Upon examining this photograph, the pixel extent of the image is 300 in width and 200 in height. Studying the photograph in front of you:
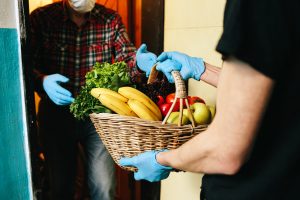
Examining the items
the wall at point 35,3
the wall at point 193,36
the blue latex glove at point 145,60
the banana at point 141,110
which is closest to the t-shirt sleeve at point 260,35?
the banana at point 141,110

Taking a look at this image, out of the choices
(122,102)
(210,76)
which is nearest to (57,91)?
(122,102)

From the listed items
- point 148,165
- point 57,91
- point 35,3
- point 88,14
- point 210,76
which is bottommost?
point 148,165

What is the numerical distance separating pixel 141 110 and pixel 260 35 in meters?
0.55

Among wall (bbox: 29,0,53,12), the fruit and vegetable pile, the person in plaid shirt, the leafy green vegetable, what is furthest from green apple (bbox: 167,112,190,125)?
wall (bbox: 29,0,53,12)

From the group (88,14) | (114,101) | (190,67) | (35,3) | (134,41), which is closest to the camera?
(114,101)

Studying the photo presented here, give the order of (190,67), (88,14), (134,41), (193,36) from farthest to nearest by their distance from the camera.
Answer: (134,41), (88,14), (193,36), (190,67)

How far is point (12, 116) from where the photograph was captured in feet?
4.13

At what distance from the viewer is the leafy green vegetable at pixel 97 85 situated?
3.59 ft

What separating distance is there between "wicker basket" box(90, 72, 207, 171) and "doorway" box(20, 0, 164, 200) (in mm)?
444

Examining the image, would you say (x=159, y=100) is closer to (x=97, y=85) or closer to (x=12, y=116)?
(x=97, y=85)

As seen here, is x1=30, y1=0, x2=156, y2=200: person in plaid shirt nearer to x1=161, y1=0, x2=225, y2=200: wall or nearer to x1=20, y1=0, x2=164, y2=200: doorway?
x1=20, y1=0, x2=164, y2=200: doorway

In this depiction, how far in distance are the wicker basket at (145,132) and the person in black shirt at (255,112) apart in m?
0.16

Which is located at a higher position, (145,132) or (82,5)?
(82,5)

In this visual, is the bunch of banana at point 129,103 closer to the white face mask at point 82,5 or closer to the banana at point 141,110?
the banana at point 141,110
